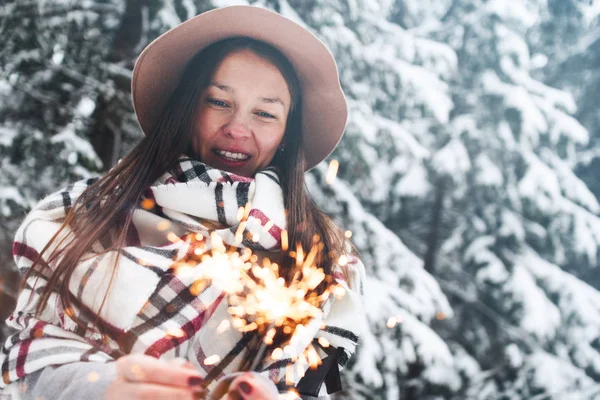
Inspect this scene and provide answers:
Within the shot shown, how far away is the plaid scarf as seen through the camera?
3.50 feet

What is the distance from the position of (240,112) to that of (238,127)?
0.05 m

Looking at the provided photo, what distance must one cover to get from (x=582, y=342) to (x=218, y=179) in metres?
3.93

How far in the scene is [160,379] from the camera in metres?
0.73

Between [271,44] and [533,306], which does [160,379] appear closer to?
[271,44]

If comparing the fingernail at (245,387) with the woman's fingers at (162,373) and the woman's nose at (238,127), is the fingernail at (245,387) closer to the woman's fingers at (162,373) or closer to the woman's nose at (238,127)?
the woman's fingers at (162,373)

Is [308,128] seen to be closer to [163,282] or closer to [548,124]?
[163,282]

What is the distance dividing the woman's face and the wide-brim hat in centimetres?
8

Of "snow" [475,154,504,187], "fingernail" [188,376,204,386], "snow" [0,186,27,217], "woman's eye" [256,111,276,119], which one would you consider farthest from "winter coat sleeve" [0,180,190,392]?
"snow" [475,154,504,187]

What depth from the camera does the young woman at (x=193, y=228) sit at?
1076mm

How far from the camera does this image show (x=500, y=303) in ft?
13.5

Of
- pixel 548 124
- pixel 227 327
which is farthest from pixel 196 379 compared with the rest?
pixel 548 124

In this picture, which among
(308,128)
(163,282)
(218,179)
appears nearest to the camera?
(163,282)

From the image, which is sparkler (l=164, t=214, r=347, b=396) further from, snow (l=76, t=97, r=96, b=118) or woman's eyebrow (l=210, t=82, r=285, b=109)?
snow (l=76, t=97, r=96, b=118)

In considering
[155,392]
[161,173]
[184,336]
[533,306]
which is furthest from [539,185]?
[155,392]
